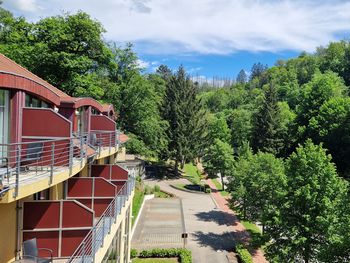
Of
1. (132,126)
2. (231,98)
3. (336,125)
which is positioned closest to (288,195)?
(132,126)

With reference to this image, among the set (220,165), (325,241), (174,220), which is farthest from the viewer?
(220,165)

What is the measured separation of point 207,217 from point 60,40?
2255cm

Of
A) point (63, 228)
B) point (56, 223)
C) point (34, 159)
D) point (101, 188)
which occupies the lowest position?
point (63, 228)

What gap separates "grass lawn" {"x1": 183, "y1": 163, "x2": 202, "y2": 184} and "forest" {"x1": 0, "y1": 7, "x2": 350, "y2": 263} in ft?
9.51

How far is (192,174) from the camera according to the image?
61.7 meters

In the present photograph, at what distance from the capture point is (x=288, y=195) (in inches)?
853

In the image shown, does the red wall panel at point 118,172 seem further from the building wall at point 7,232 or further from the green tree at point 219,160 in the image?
the green tree at point 219,160

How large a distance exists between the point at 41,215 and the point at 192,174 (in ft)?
174

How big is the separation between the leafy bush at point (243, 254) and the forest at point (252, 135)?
6.82 feet

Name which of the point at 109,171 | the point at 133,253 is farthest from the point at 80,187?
the point at 133,253

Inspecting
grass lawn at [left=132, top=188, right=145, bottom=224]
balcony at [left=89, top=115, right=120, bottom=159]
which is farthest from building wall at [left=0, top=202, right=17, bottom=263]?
grass lawn at [left=132, top=188, right=145, bottom=224]

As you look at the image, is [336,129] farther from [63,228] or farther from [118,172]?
[63,228]

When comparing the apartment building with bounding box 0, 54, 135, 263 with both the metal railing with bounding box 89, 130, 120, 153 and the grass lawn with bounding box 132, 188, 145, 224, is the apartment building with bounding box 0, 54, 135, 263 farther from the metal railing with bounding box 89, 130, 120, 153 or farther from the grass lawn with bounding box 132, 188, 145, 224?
the grass lawn with bounding box 132, 188, 145, 224

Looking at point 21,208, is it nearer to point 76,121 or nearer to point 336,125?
point 76,121
